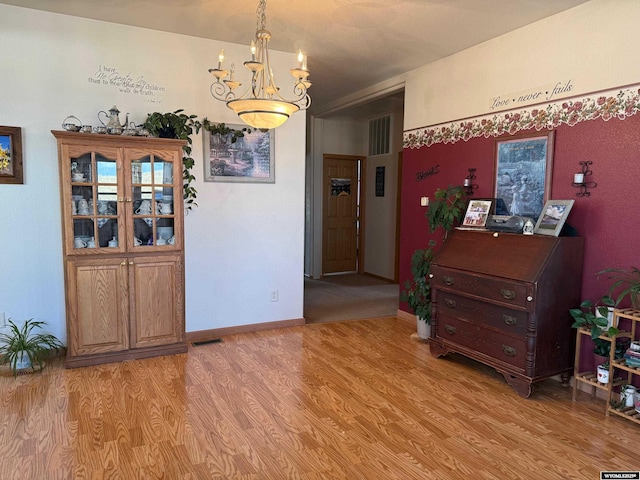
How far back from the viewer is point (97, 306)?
342 cm

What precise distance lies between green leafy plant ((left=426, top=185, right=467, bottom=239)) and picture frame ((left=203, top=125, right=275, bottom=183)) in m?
1.64

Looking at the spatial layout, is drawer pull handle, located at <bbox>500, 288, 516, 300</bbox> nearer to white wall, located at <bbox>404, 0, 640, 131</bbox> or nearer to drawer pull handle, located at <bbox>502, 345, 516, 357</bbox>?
drawer pull handle, located at <bbox>502, 345, 516, 357</bbox>

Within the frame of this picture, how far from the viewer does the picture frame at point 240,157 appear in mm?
4090

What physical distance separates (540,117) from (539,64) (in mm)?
416

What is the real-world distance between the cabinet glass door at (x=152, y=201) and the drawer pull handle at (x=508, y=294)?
8.72 ft

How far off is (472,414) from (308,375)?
121 centimetres

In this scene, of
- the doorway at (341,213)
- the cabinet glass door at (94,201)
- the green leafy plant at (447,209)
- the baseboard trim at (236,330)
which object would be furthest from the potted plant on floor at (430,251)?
the doorway at (341,213)

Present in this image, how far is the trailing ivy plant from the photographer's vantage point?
402 cm

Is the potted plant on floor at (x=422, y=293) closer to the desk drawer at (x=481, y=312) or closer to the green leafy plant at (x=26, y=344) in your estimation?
the desk drawer at (x=481, y=312)

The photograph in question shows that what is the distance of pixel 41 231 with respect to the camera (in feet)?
11.6

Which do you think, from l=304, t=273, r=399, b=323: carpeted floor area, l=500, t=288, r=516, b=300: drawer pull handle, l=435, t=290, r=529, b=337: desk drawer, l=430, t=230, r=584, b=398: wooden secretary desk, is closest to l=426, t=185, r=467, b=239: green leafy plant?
l=430, t=230, r=584, b=398: wooden secretary desk

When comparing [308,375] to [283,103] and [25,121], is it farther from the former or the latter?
[25,121]

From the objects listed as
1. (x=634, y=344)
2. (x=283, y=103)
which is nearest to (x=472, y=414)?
(x=634, y=344)

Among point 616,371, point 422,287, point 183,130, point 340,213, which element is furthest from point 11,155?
point 340,213
